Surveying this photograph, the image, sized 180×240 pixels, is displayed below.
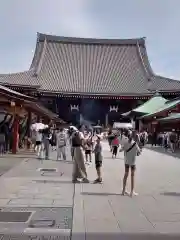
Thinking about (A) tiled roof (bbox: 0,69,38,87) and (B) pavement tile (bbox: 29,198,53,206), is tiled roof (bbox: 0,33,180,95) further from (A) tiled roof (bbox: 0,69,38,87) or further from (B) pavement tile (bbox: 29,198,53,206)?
(B) pavement tile (bbox: 29,198,53,206)

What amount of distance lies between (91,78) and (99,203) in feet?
143

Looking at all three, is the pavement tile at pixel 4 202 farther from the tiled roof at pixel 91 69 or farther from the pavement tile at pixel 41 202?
the tiled roof at pixel 91 69

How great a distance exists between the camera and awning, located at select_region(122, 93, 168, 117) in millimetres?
43812

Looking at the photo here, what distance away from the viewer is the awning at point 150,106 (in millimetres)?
43812

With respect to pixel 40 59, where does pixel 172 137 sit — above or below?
below

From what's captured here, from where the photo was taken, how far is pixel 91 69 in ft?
176

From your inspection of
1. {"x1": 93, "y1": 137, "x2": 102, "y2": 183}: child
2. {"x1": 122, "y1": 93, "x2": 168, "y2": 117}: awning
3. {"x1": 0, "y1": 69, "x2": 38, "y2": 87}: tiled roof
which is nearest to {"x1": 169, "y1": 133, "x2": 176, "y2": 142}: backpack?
{"x1": 122, "y1": 93, "x2": 168, "y2": 117}: awning

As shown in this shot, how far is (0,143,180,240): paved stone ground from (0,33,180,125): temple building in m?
33.1

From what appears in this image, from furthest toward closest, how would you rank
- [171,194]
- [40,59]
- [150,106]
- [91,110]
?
1. [40,59]
2. [91,110]
3. [150,106]
4. [171,194]

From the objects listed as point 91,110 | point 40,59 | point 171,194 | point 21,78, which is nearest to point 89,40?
point 40,59

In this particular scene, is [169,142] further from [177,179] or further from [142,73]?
[142,73]

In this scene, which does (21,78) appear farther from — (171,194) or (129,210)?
(129,210)

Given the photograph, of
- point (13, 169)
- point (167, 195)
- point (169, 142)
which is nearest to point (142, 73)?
point (169, 142)

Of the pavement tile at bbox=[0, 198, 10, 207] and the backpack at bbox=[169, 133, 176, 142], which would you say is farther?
the backpack at bbox=[169, 133, 176, 142]
